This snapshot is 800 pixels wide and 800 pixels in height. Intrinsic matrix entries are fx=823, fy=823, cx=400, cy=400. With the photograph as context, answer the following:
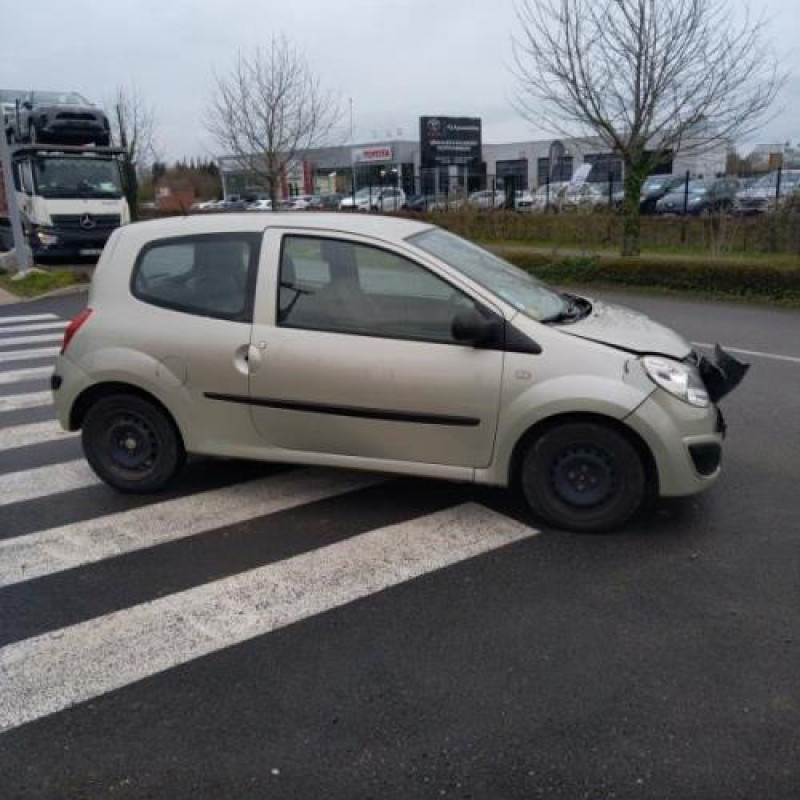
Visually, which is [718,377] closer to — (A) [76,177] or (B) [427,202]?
(A) [76,177]

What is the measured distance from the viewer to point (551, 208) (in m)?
23.1

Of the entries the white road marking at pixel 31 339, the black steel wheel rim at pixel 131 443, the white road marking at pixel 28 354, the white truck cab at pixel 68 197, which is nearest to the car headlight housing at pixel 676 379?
the black steel wheel rim at pixel 131 443

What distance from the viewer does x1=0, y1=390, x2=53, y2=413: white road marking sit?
7.44 meters

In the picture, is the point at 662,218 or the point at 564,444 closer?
the point at 564,444

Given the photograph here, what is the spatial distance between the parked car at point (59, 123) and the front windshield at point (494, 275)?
18.4 metres

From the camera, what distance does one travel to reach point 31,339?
11.1 metres

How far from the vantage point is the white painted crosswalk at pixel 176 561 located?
338 centimetres

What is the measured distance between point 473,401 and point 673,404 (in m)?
1.02

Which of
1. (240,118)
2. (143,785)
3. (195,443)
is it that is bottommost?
(143,785)

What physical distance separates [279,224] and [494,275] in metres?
1.30

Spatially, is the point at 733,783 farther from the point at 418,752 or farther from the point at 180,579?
the point at 180,579

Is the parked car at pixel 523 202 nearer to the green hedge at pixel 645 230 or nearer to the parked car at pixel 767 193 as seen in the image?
the green hedge at pixel 645 230

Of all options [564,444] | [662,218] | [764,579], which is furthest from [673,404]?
[662,218]

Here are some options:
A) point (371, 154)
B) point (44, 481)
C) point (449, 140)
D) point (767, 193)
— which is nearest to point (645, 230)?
point (767, 193)
